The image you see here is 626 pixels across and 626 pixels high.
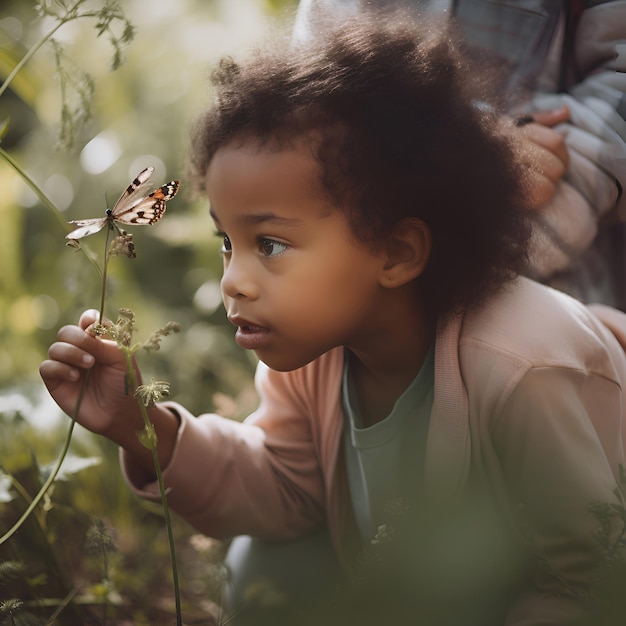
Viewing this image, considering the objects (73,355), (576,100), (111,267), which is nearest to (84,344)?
(73,355)

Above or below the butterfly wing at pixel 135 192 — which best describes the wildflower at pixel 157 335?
below

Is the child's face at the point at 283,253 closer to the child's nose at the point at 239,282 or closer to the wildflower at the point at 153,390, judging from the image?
the child's nose at the point at 239,282

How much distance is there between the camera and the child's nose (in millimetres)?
1114

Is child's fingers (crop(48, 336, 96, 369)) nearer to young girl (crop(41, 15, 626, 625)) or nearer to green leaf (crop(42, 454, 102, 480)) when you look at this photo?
young girl (crop(41, 15, 626, 625))

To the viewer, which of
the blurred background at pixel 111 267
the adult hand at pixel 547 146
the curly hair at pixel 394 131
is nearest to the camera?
the curly hair at pixel 394 131

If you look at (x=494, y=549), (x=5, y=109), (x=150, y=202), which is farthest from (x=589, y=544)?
(x=5, y=109)

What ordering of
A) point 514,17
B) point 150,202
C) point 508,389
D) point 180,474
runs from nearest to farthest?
point 150,202 < point 508,389 < point 180,474 < point 514,17

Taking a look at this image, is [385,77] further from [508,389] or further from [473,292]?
[508,389]

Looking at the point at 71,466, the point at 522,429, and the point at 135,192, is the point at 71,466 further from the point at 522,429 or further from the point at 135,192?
the point at 522,429

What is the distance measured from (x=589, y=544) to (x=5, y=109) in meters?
2.85

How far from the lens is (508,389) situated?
1.14 meters

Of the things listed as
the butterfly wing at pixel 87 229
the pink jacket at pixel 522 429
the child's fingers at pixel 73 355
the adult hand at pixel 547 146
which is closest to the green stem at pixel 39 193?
the butterfly wing at pixel 87 229

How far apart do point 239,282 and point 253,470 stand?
46 centimetres

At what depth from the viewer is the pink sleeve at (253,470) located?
1.36m
